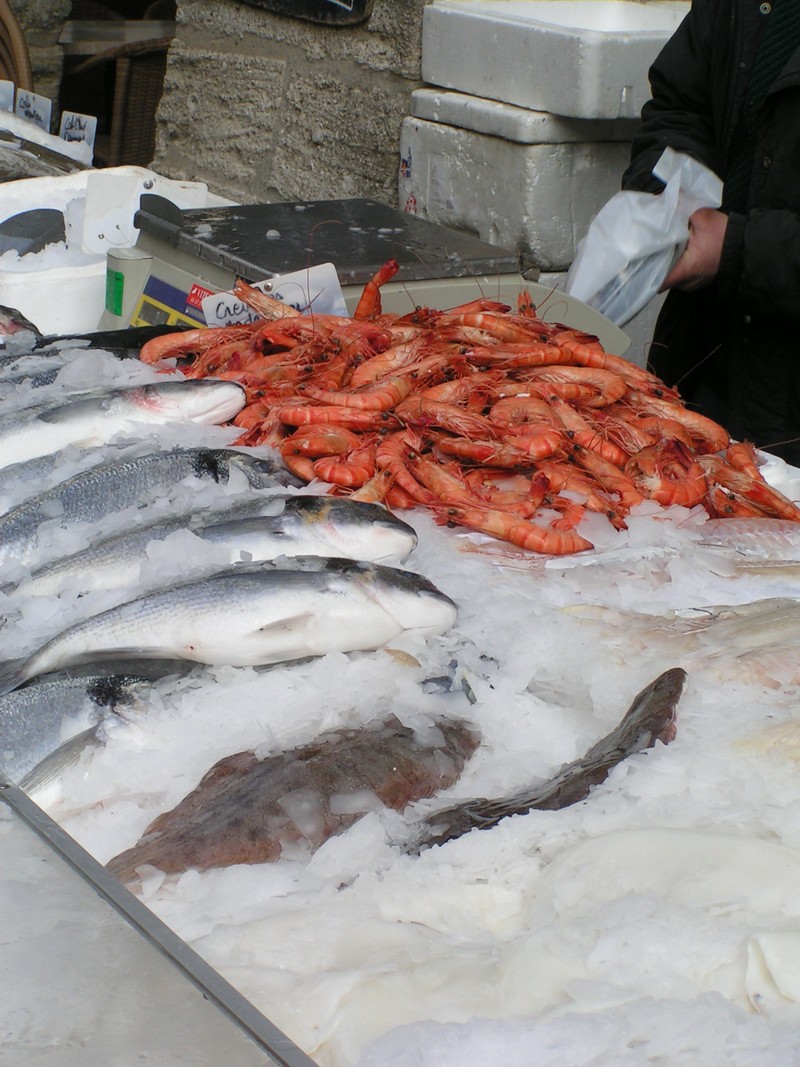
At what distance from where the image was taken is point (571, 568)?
2.20m

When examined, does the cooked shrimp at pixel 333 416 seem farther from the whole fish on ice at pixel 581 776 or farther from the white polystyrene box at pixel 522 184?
the white polystyrene box at pixel 522 184

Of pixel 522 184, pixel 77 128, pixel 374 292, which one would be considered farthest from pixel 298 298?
pixel 77 128

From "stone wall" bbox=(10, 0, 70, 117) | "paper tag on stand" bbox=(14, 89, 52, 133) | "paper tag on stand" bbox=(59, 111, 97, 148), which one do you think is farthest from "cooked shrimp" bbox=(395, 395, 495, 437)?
"stone wall" bbox=(10, 0, 70, 117)

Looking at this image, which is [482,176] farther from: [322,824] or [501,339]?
[322,824]

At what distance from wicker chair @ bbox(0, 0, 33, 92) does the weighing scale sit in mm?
4755

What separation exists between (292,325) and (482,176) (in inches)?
88.0

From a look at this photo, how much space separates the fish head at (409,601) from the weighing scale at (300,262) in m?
1.70

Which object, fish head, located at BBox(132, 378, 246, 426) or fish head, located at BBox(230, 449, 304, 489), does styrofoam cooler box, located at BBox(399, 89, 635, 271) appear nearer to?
fish head, located at BBox(132, 378, 246, 426)

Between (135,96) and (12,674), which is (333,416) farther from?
(135,96)

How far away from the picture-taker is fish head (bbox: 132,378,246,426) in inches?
107

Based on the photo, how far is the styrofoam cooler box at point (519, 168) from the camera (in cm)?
488

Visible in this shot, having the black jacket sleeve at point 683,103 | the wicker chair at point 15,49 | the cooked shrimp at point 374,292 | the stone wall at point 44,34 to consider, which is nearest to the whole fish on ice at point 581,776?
the cooked shrimp at point 374,292

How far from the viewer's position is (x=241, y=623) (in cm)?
177

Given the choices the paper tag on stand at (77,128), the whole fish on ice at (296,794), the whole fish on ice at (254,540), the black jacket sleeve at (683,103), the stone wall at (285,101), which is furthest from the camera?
the paper tag on stand at (77,128)
